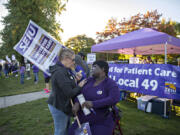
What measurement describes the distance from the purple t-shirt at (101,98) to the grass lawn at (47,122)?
1735 mm

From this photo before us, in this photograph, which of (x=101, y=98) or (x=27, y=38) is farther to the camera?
(x=27, y=38)

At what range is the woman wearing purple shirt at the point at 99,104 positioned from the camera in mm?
1938

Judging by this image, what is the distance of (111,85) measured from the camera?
2.08m

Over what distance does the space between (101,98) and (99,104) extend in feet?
0.49

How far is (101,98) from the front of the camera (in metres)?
2.06

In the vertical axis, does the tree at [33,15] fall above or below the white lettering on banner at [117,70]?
above

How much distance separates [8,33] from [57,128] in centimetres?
2897

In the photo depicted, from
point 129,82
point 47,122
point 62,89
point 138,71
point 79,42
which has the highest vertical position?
point 79,42

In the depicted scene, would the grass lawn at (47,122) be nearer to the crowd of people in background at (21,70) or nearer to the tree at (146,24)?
the crowd of people in background at (21,70)

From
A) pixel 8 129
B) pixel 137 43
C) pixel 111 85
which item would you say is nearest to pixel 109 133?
pixel 111 85

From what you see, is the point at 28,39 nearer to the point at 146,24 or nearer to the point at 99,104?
the point at 99,104

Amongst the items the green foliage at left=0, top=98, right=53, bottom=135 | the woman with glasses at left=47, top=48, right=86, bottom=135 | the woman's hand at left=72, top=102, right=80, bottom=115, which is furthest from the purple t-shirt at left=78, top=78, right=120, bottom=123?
the green foliage at left=0, top=98, right=53, bottom=135

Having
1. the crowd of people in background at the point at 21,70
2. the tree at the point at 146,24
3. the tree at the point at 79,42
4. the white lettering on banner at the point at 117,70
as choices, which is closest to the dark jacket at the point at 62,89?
the white lettering on banner at the point at 117,70

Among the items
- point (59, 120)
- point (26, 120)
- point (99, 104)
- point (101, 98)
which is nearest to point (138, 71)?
point (101, 98)
